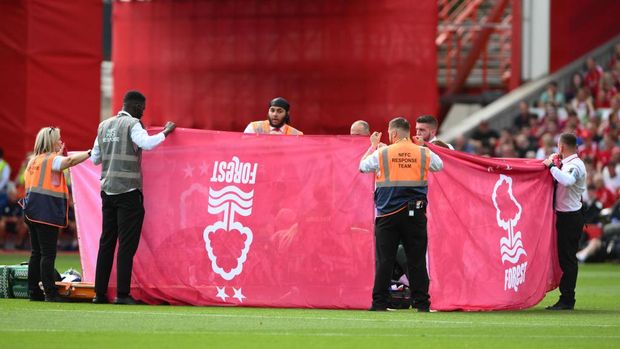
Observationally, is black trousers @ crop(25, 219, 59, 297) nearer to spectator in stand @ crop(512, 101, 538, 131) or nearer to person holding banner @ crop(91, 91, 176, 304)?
person holding banner @ crop(91, 91, 176, 304)

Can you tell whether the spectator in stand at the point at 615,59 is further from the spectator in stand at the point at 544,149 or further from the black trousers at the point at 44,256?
the black trousers at the point at 44,256

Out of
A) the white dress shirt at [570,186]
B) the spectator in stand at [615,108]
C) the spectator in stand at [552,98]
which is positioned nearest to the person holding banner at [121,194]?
the white dress shirt at [570,186]

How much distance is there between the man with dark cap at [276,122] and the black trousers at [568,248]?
3068mm

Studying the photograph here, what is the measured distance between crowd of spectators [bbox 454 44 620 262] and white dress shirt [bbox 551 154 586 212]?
8.89m

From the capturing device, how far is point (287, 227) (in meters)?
15.8

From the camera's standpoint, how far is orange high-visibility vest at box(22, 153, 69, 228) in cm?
1585

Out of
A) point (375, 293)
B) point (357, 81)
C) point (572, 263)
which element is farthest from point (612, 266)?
point (375, 293)

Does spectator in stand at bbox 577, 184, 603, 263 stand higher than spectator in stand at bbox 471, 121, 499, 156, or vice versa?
spectator in stand at bbox 471, 121, 499, 156

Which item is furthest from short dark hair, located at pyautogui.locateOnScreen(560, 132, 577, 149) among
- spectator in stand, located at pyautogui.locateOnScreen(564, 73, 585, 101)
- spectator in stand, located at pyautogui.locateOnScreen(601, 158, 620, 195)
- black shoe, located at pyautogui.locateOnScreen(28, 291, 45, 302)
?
spectator in stand, located at pyautogui.locateOnScreen(564, 73, 585, 101)

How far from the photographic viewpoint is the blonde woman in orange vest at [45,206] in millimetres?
15852

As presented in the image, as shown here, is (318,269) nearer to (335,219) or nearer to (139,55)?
(335,219)

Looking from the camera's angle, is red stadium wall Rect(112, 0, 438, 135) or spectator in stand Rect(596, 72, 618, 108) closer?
red stadium wall Rect(112, 0, 438, 135)

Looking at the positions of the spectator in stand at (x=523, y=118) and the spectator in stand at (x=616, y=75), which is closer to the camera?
the spectator in stand at (x=616, y=75)

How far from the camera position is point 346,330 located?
1295 centimetres
